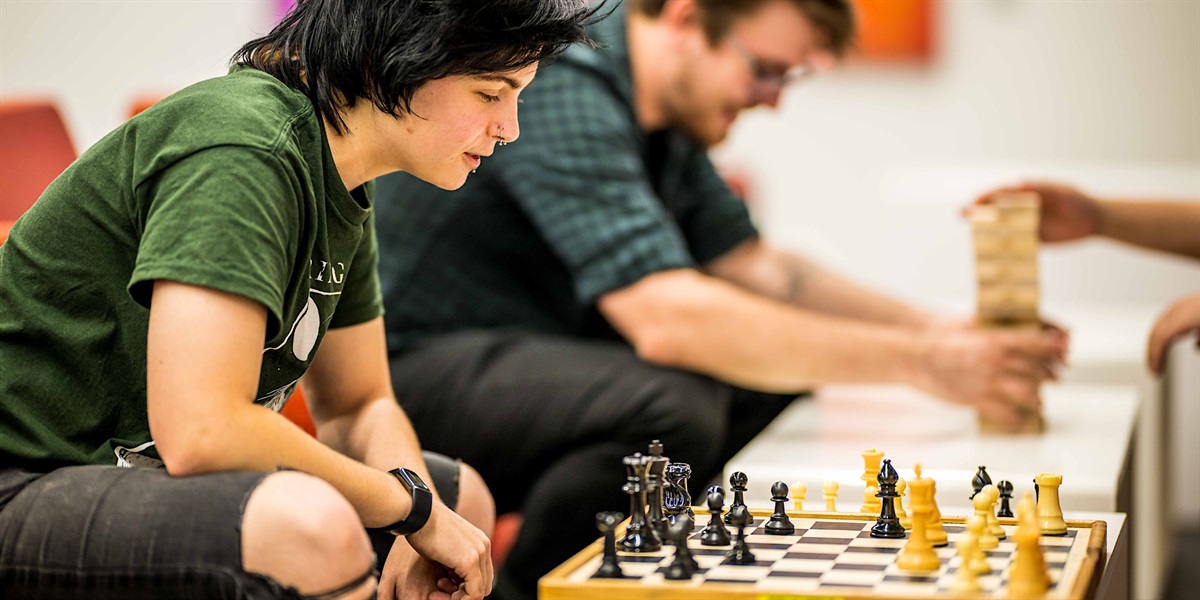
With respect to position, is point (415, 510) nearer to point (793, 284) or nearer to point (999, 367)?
point (999, 367)

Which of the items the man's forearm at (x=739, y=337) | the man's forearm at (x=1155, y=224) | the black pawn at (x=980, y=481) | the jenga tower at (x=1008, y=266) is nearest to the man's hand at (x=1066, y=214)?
the man's forearm at (x=1155, y=224)

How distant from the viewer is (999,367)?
2186mm

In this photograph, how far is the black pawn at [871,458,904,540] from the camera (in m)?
1.36

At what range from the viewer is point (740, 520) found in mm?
1300

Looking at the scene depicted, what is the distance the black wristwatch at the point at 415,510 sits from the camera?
126 centimetres

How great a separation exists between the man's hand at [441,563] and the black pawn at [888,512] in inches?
15.9

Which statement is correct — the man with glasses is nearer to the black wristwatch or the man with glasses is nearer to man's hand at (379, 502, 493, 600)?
man's hand at (379, 502, 493, 600)

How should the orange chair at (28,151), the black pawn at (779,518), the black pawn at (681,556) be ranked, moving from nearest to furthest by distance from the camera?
1. the black pawn at (681,556)
2. the black pawn at (779,518)
3. the orange chair at (28,151)

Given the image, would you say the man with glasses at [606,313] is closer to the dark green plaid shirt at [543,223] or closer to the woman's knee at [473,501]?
the dark green plaid shirt at [543,223]

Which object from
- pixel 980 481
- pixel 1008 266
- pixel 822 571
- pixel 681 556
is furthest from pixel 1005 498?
pixel 1008 266

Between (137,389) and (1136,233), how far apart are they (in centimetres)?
187

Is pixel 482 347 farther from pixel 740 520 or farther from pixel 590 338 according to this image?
Result: pixel 740 520

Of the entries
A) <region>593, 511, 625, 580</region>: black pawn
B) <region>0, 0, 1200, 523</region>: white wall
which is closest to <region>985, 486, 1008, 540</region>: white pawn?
<region>593, 511, 625, 580</region>: black pawn

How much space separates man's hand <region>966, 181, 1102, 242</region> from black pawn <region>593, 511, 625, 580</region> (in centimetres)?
149
